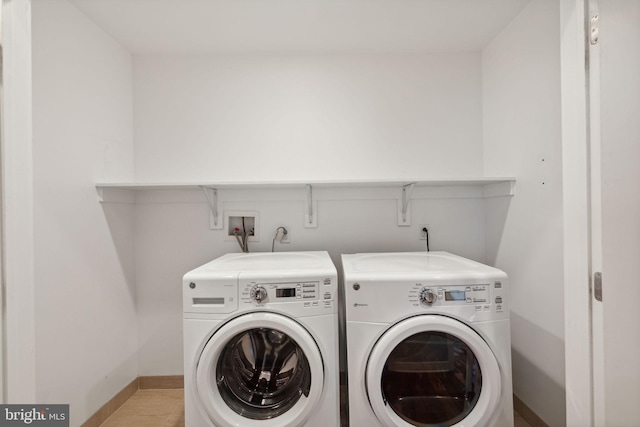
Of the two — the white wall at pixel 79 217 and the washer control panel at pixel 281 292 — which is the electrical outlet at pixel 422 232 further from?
the white wall at pixel 79 217

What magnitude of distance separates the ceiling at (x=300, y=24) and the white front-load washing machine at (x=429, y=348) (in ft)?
4.62

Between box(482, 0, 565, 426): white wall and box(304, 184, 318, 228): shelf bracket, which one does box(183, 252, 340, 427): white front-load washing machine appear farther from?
box(482, 0, 565, 426): white wall

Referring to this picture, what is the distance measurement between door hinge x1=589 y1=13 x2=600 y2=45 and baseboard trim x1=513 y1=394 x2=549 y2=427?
1.71m

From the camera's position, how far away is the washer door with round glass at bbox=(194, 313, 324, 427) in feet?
4.00

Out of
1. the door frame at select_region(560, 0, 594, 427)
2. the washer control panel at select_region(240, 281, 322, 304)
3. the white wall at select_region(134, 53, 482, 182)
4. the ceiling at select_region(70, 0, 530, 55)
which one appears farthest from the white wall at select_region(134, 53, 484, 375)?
the door frame at select_region(560, 0, 594, 427)

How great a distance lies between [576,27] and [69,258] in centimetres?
220

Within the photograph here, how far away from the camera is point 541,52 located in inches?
58.4

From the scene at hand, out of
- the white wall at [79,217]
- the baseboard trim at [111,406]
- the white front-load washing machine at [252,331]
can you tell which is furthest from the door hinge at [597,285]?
the baseboard trim at [111,406]

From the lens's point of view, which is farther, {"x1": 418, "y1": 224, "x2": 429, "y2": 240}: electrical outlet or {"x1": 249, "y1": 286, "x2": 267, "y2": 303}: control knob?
{"x1": 418, "y1": 224, "x2": 429, "y2": 240}: electrical outlet

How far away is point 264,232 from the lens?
2.02 m

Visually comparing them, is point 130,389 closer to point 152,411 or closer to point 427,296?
point 152,411

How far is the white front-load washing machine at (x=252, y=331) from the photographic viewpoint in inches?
48.2

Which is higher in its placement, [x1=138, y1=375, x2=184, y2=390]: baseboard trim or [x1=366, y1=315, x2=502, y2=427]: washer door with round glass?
[x1=366, y1=315, x2=502, y2=427]: washer door with round glass

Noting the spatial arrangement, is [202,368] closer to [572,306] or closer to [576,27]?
[572,306]
